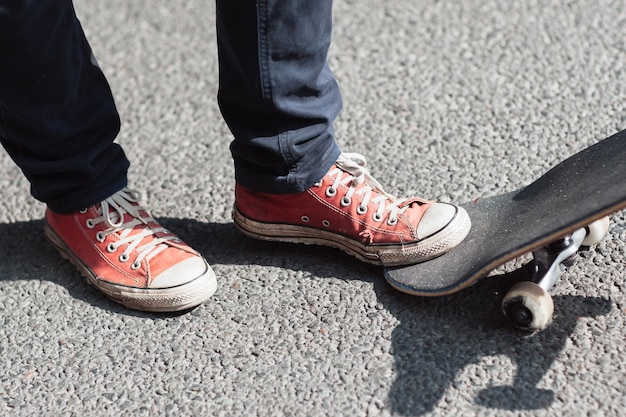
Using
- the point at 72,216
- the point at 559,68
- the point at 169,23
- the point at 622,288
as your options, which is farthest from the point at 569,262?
the point at 169,23

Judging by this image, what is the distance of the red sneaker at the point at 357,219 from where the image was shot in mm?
2047

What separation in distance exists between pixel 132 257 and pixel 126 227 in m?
0.09

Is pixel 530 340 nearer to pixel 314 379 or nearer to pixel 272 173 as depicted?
pixel 314 379

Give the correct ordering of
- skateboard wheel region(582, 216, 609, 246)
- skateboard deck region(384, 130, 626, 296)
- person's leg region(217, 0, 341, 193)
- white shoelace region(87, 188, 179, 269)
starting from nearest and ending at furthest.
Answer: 1. skateboard deck region(384, 130, 626, 296)
2. person's leg region(217, 0, 341, 193)
3. skateboard wheel region(582, 216, 609, 246)
4. white shoelace region(87, 188, 179, 269)

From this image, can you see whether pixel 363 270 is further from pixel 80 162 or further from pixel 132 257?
pixel 80 162

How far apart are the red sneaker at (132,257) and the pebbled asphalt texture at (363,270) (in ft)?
0.20

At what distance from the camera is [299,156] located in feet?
6.61

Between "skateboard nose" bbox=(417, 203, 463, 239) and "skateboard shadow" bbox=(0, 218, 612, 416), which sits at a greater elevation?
"skateboard nose" bbox=(417, 203, 463, 239)

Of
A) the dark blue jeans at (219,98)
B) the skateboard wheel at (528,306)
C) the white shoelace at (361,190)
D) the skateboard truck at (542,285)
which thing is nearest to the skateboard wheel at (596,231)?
the skateboard truck at (542,285)

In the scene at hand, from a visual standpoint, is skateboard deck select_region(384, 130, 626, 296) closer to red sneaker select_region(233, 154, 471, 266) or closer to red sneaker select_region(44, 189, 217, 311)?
red sneaker select_region(233, 154, 471, 266)

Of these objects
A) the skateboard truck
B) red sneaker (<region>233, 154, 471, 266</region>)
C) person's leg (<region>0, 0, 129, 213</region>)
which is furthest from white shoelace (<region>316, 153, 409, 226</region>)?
person's leg (<region>0, 0, 129, 213</region>)

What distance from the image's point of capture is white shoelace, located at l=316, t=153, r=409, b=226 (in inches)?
82.4

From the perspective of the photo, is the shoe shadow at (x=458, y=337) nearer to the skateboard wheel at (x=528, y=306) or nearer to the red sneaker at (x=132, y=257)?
the skateboard wheel at (x=528, y=306)

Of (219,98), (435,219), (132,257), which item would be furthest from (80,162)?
(435,219)
